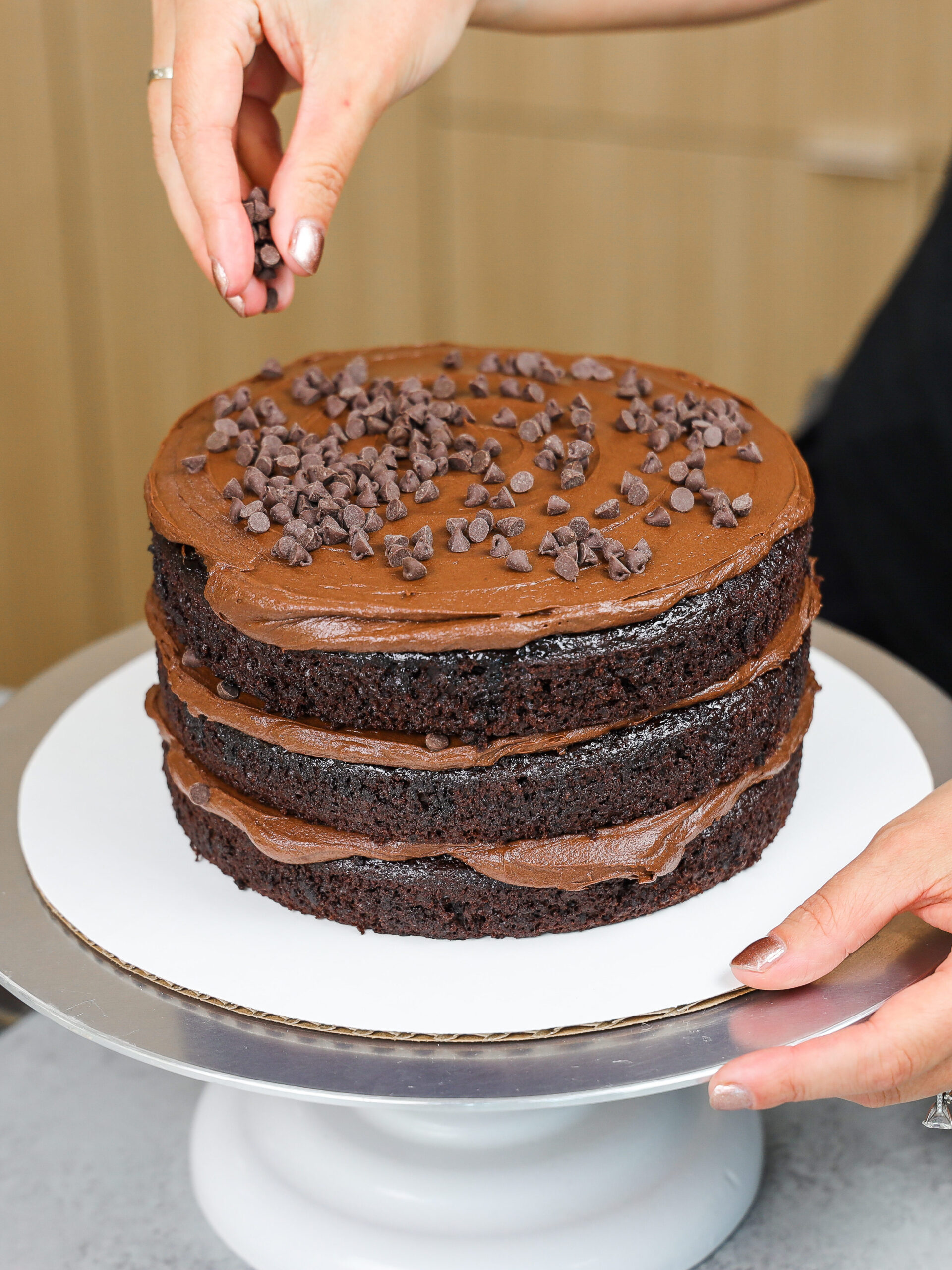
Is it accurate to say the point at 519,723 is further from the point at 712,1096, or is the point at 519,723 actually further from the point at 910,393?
the point at 910,393

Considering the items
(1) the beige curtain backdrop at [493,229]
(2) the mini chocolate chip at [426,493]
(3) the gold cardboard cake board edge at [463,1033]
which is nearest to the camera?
(3) the gold cardboard cake board edge at [463,1033]

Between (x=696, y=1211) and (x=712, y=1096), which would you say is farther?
(x=696, y=1211)

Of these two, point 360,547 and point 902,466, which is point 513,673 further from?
point 902,466

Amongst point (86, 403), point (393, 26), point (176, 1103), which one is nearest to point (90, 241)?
point (86, 403)

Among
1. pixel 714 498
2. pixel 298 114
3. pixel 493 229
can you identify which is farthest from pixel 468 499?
pixel 493 229

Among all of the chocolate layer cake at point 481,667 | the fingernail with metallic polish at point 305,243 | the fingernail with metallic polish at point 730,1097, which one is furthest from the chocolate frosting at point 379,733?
the fingernail with metallic polish at point 305,243

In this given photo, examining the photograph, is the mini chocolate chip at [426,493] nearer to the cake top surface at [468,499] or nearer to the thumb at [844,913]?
the cake top surface at [468,499]
